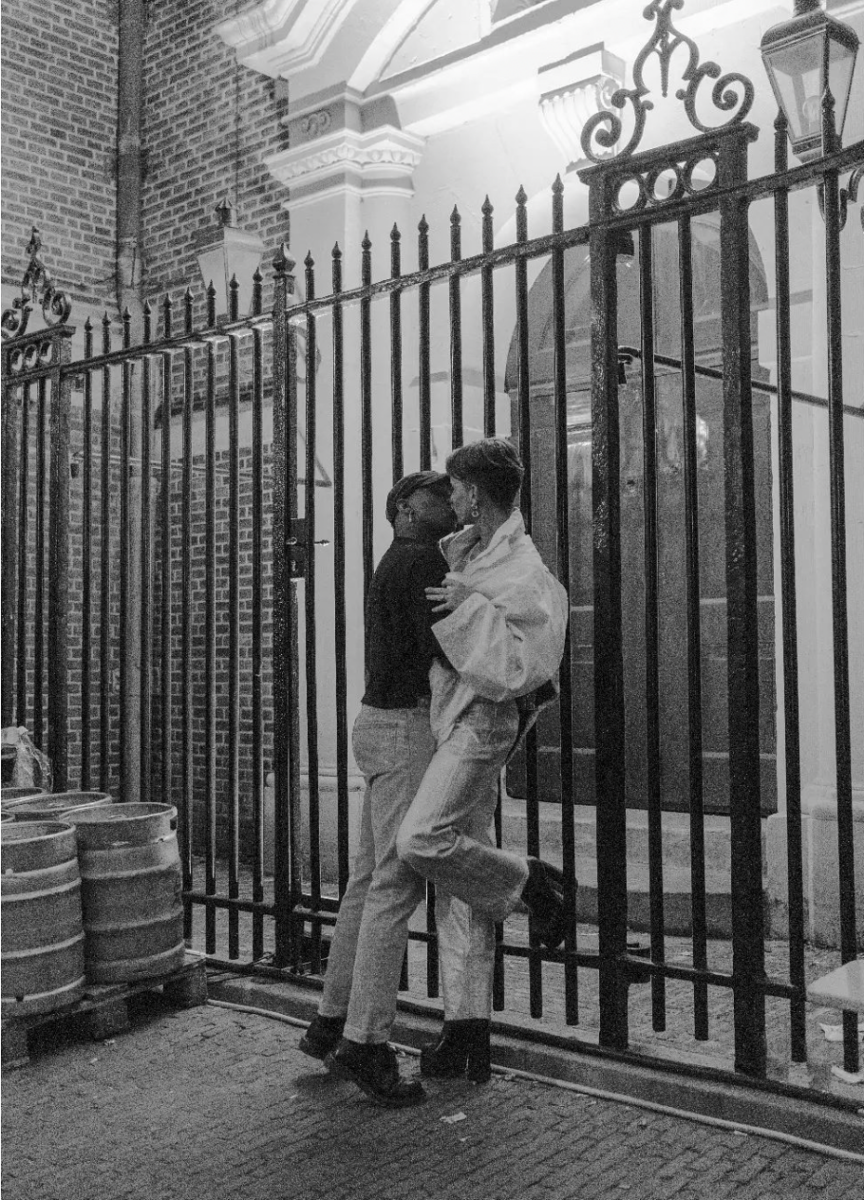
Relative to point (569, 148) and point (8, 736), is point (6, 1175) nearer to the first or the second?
point (8, 736)

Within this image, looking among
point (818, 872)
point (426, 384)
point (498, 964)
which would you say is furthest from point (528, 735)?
point (818, 872)

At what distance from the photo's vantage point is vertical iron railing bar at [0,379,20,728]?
5.96m

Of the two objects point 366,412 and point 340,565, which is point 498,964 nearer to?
point 340,565

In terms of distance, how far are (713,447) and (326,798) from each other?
312 cm

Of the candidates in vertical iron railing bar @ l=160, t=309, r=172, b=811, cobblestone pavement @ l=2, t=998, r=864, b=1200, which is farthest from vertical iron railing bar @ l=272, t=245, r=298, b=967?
cobblestone pavement @ l=2, t=998, r=864, b=1200

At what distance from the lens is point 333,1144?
3.13m

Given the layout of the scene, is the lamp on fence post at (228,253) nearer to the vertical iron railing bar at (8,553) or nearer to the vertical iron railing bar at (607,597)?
the vertical iron railing bar at (8,553)

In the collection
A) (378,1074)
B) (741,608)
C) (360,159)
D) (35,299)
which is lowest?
(378,1074)

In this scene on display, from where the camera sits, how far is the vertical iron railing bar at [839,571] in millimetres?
3141

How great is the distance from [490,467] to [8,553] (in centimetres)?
361

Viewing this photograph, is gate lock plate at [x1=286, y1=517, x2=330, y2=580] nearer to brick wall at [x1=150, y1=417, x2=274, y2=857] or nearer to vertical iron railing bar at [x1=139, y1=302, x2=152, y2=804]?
vertical iron railing bar at [x1=139, y1=302, x2=152, y2=804]

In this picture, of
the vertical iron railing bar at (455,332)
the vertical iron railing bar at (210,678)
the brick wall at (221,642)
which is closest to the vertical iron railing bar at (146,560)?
the vertical iron railing bar at (210,678)

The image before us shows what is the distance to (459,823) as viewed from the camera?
3.35 meters

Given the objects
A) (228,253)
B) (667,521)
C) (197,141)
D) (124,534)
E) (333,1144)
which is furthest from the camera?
(197,141)
